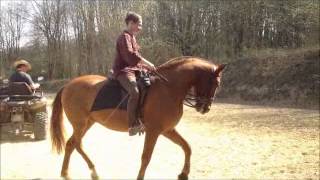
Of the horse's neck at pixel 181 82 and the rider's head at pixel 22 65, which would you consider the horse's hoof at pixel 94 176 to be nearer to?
the horse's neck at pixel 181 82

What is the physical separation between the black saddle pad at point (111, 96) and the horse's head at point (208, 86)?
1.11 m

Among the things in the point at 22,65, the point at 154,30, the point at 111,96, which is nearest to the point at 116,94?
the point at 111,96

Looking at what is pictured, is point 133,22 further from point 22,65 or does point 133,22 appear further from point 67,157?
point 22,65

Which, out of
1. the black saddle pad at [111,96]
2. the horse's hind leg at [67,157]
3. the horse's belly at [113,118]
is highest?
the black saddle pad at [111,96]

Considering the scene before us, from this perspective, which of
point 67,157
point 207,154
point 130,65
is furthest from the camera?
point 207,154

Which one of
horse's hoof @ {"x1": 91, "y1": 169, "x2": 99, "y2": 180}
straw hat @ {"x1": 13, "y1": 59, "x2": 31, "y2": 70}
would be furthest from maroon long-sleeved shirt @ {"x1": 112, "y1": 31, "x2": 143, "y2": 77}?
straw hat @ {"x1": 13, "y1": 59, "x2": 31, "y2": 70}

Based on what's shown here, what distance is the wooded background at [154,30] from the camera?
424 inches

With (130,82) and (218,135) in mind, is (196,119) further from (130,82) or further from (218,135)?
(130,82)

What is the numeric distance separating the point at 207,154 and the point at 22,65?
5.07 meters

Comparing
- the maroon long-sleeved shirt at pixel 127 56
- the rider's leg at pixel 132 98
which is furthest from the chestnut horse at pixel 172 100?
the maroon long-sleeved shirt at pixel 127 56

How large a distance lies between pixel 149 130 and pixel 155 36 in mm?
20642

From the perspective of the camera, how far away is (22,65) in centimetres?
1127

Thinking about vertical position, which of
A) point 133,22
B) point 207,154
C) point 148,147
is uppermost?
point 133,22

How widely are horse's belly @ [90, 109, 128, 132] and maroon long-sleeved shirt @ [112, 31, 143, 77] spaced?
0.58 metres
